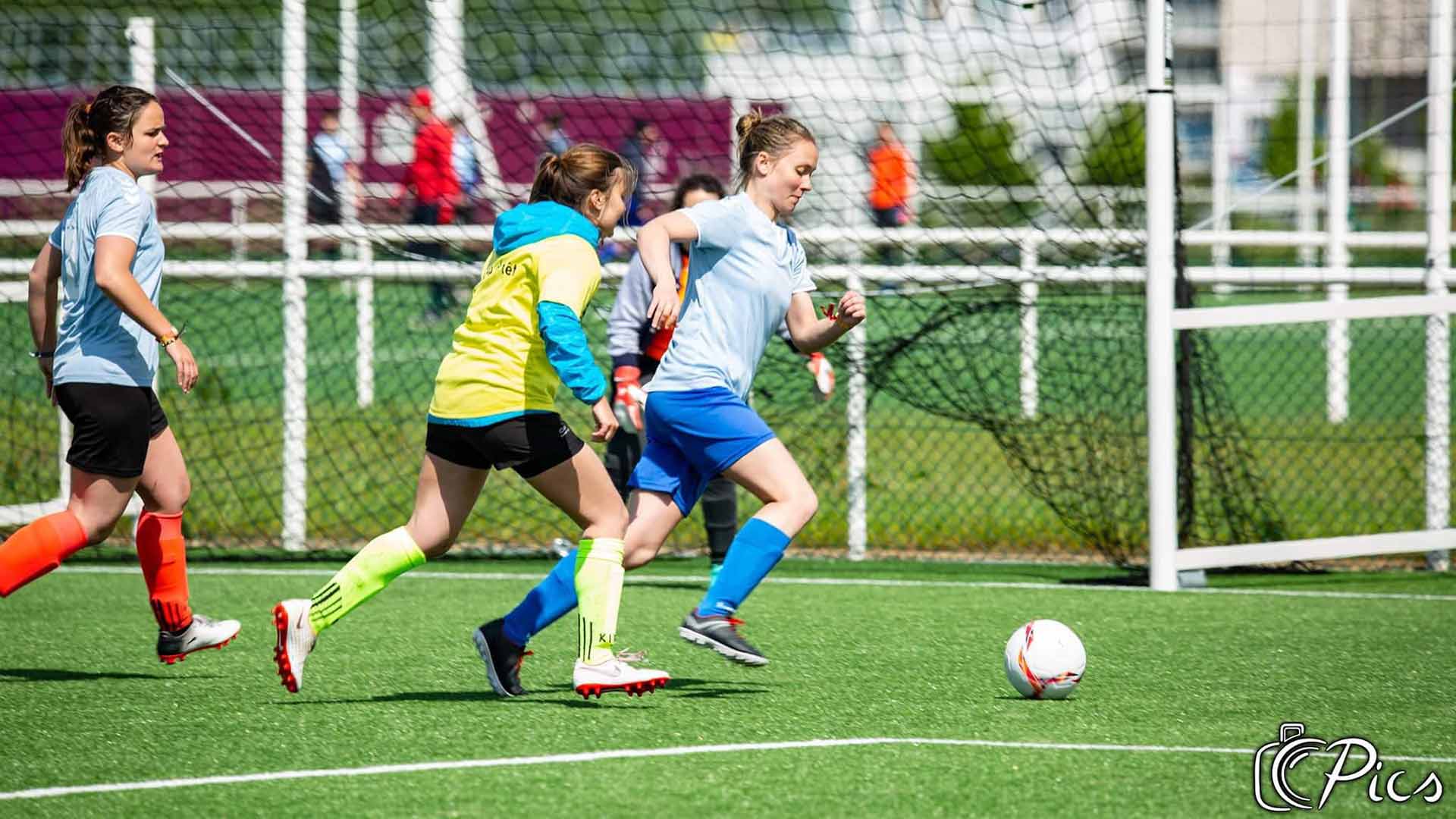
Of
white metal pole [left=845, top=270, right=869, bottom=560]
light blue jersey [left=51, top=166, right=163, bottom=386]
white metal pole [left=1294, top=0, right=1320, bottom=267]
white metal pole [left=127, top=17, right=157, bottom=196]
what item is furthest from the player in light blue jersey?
white metal pole [left=127, top=17, right=157, bottom=196]

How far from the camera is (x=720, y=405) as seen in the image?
5645 millimetres

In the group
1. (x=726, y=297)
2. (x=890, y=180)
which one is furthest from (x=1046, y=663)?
(x=890, y=180)

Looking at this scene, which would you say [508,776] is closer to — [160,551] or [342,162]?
[160,551]

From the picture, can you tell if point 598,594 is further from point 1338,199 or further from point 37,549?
point 1338,199

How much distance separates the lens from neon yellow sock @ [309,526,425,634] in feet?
17.7

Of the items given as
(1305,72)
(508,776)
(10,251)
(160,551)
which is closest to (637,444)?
(160,551)

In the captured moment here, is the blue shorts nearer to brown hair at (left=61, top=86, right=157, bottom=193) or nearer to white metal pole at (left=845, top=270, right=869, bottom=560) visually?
brown hair at (left=61, top=86, right=157, bottom=193)

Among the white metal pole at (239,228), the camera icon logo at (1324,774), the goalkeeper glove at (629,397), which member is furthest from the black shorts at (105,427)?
the white metal pole at (239,228)

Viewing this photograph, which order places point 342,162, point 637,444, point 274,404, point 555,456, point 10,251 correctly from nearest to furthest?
1. point 555,456
2. point 637,444
3. point 342,162
4. point 274,404
5. point 10,251

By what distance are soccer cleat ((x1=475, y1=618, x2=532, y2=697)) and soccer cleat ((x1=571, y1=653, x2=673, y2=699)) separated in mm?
308

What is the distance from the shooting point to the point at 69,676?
6020mm

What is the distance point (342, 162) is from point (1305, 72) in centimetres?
820

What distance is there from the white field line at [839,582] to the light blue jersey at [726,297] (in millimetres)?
2982

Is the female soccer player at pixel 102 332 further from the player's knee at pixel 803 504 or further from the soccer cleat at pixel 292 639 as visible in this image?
the player's knee at pixel 803 504
